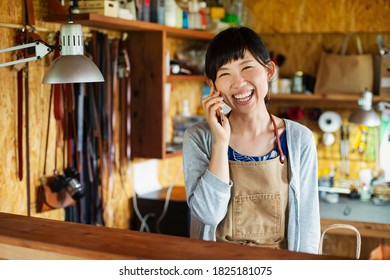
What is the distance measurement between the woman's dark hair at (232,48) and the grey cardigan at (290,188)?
0.23 metres

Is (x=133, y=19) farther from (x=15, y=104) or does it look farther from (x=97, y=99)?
(x=15, y=104)

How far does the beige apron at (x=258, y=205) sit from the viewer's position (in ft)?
6.96

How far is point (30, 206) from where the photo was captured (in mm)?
3244

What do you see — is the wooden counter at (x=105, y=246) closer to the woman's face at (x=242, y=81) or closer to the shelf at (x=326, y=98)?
the woman's face at (x=242, y=81)

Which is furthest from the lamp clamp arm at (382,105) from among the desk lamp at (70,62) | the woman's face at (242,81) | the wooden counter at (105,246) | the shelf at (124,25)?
the wooden counter at (105,246)

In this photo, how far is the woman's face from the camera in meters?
2.11

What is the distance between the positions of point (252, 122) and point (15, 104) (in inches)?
55.2

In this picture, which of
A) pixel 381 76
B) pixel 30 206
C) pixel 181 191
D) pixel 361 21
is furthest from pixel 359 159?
pixel 30 206

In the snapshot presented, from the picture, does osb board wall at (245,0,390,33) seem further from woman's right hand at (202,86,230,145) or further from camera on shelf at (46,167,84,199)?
woman's right hand at (202,86,230,145)

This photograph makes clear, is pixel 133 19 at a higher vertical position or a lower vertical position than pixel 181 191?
higher

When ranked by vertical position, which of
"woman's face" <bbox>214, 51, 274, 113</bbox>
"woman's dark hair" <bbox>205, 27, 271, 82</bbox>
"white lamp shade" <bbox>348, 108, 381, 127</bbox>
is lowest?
"white lamp shade" <bbox>348, 108, 381, 127</bbox>

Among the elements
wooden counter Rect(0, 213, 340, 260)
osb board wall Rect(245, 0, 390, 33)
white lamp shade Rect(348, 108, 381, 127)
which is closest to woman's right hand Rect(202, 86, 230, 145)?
wooden counter Rect(0, 213, 340, 260)

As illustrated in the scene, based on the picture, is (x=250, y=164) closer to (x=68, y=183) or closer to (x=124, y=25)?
(x=68, y=183)

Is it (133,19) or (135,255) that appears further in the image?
(133,19)
